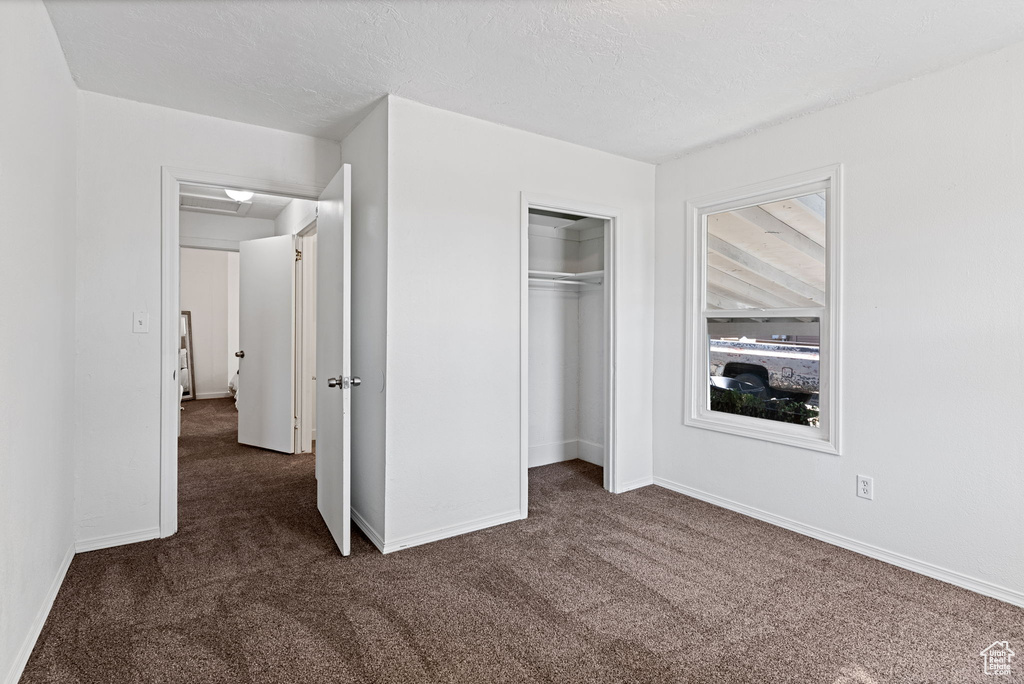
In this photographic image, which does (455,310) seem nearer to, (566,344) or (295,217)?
(566,344)

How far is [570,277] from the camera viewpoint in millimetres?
4246

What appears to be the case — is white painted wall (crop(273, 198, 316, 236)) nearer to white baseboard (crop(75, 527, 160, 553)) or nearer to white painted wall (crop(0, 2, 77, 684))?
white painted wall (crop(0, 2, 77, 684))

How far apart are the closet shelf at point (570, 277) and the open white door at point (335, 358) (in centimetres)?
144

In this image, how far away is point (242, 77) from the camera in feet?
8.55

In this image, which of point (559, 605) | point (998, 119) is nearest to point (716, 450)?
point (559, 605)

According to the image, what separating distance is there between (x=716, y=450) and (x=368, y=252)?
2496 mm

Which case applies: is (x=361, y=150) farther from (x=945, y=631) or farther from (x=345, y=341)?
(x=945, y=631)

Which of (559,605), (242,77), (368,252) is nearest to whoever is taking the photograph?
(559,605)

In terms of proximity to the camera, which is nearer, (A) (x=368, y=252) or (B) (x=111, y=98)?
(B) (x=111, y=98)

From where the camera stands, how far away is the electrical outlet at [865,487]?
282 cm

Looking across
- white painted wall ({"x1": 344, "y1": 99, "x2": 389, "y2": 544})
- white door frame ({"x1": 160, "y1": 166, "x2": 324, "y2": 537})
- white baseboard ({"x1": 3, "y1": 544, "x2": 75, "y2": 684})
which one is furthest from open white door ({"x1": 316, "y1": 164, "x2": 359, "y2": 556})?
white baseboard ({"x1": 3, "y1": 544, "x2": 75, "y2": 684})

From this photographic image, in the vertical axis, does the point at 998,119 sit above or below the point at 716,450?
above

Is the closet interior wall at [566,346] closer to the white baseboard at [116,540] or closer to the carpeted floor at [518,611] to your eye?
the carpeted floor at [518,611]

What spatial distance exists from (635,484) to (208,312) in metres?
7.08
